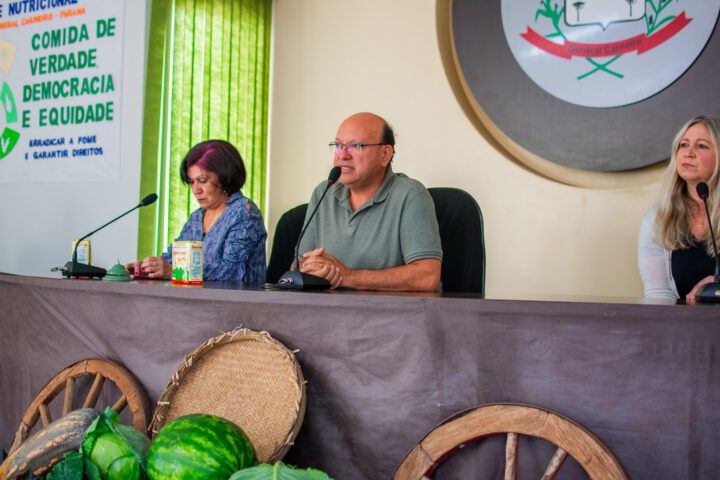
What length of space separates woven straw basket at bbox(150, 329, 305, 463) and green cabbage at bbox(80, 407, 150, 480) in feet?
0.78

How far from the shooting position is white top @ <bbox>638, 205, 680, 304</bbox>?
195cm

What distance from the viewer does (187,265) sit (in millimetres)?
1632

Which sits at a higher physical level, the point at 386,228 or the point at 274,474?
the point at 386,228

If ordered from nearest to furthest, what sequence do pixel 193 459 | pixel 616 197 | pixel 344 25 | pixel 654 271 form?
pixel 193 459, pixel 654 271, pixel 616 197, pixel 344 25

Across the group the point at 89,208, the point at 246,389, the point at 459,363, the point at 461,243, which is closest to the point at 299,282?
the point at 246,389

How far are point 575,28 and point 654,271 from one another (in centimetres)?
107

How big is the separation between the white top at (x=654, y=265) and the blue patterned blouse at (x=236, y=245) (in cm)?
132

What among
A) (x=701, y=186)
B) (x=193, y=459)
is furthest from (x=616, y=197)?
(x=193, y=459)

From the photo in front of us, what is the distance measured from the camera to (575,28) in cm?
249

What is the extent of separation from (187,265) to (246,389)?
533 mm

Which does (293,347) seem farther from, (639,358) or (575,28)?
(575,28)

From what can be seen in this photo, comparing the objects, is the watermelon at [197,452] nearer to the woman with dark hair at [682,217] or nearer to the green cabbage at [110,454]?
the green cabbage at [110,454]

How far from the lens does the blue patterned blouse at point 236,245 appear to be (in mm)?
2240

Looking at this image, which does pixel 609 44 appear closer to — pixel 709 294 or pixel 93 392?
pixel 709 294
